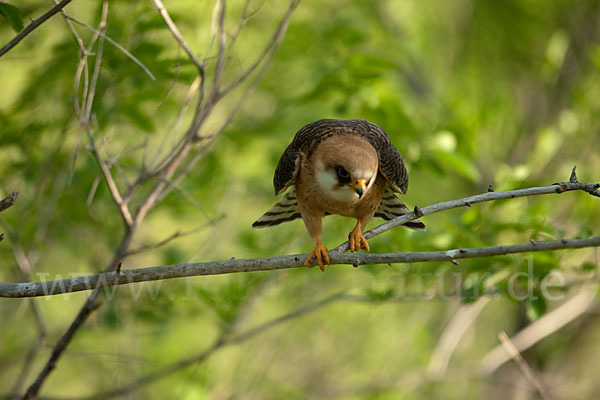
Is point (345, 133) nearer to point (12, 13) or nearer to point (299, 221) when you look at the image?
point (12, 13)

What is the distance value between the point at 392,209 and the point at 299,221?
8.61 ft

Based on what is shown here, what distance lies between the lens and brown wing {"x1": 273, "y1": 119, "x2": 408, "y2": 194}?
4.55 m

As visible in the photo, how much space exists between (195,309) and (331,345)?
3.66 m

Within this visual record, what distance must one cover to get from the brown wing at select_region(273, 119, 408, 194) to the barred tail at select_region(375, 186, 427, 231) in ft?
1.01

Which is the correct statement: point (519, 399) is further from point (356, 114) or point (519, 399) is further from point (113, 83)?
point (113, 83)

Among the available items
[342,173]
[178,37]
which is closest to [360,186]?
[342,173]

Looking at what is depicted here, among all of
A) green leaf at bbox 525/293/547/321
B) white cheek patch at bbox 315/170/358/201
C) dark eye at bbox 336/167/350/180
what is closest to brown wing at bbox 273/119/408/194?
white cheek patch at bbox 315/170/358/201

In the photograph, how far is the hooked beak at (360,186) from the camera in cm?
423

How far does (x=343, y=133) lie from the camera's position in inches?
179

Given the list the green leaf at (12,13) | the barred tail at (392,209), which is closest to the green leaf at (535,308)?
the barred tail at (392,209)

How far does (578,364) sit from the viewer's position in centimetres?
1013

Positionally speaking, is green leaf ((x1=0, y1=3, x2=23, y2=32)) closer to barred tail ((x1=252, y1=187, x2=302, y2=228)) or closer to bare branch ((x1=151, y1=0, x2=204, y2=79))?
bare branch ((x1=151, y1=0, x2=204, y2=79))

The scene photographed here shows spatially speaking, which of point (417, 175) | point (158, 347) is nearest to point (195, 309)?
point (158, 347)

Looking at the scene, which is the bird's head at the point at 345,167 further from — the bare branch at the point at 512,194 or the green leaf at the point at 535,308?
the green leaf at the point at 535,308
